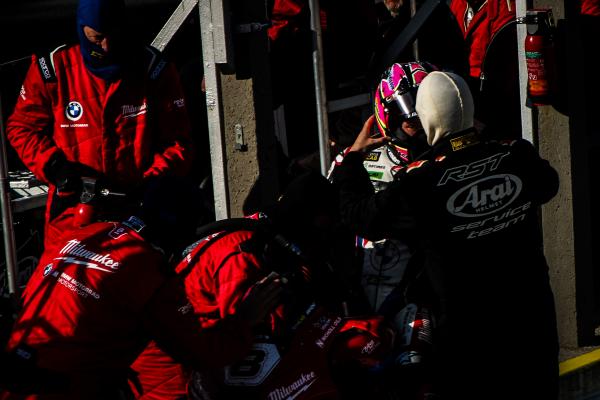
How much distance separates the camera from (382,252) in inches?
190

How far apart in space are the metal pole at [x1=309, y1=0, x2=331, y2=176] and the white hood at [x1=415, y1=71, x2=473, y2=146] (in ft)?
7.19

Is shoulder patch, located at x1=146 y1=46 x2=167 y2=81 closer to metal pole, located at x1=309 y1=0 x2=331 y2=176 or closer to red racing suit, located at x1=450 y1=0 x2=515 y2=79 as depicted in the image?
metal pole, located at x1=309 y1=0 x2=331 y2=176

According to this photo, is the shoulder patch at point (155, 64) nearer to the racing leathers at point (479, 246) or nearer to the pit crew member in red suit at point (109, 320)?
the racing leathers at point (479, 246)

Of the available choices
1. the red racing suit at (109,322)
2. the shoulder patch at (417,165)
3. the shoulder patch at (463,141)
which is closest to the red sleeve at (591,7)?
the shoulder patch at (463,141)

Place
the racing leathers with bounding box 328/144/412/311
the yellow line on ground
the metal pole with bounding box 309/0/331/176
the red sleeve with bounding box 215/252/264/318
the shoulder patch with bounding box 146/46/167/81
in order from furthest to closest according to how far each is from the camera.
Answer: the metal pole with bounding box 309/0/331/176 → the yellow line on ground → the shoulder patch with bounding box 146/46/167/81 → the racing leathers with bounding box 328/144/412/311 → the red sleeve with bounding box 215/252/264/318

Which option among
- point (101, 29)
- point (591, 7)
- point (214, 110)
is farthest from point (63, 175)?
point (591, 7)

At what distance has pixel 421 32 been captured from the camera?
7.09m

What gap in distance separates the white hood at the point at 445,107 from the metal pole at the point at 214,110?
1957mm

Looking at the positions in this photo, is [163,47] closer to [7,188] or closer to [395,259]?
[7,188]

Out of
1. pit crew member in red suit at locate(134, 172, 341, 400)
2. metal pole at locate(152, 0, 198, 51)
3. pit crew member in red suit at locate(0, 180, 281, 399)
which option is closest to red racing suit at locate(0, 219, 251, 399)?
pit crew member in red suit at locate(0, 180, 281, 399)

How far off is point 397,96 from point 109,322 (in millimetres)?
1860

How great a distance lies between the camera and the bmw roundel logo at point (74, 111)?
5.27 metres

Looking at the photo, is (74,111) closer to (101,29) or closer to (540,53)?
(101,29)

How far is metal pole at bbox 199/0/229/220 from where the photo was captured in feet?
19.3
